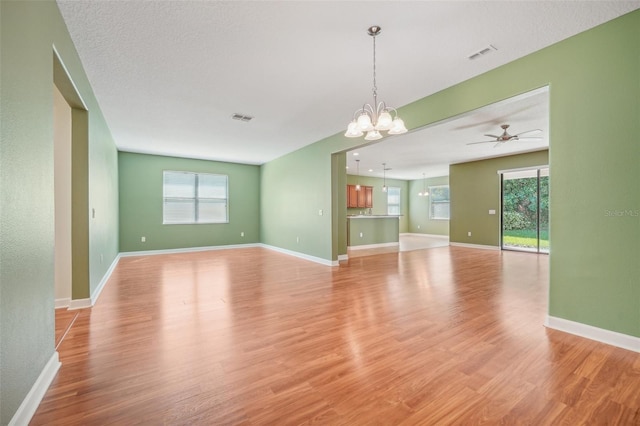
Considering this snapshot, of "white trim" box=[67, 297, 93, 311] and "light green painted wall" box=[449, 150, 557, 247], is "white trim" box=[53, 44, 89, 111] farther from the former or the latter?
"light green painted wall" box=[449, 150, 557, 247]

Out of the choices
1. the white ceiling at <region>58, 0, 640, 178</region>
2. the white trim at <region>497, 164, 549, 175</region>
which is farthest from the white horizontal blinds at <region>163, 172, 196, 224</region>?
the white trim at <region>497, 164, 549, 175</region>

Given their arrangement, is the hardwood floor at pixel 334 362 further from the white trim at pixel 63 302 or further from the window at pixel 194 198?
the window at pixel 194 198

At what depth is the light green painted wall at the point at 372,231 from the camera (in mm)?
8445

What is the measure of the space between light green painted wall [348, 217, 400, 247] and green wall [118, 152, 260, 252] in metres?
3.24

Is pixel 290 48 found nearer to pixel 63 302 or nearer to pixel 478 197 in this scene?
pixel 63 302

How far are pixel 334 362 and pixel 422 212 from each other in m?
11.8

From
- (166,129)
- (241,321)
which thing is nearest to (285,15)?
(241,321)

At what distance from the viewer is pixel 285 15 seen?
7.48ft

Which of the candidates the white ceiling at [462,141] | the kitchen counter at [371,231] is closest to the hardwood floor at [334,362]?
the white ceiling at [462,141]

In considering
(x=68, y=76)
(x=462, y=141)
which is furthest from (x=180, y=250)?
(x=462, y=141)

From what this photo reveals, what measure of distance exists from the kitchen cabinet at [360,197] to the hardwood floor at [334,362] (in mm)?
7319

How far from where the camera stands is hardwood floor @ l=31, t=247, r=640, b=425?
1.60 meters

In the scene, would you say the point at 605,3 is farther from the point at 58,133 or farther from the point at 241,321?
the point at 58,133

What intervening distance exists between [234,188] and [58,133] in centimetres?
551
